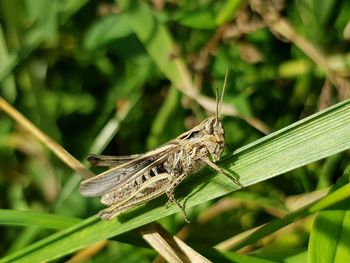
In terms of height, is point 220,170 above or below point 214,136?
below

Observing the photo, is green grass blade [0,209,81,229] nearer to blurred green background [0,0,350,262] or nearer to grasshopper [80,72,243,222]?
grasshopper [80,72,243,222]

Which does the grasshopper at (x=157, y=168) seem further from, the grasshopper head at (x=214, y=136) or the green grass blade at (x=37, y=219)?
the green grass blade at (x=37, y=219)

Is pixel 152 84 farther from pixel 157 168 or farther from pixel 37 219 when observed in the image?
pixel 37 219

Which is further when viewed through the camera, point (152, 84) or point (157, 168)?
point (152, 84)

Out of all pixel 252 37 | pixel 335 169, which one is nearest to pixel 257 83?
pixel 252 37

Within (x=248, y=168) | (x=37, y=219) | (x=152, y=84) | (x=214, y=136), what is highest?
(x=152, y=84)

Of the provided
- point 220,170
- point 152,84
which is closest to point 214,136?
point 220,170
